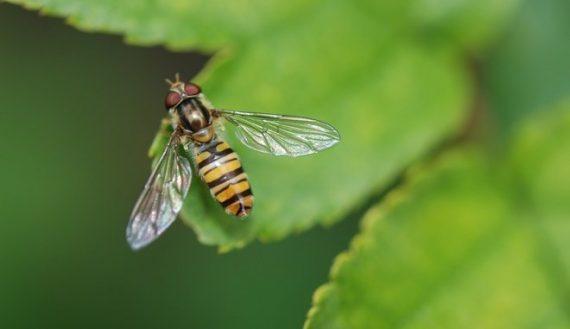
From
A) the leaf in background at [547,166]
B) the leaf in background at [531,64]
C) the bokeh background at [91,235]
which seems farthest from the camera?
the bokeh background at [91,235]

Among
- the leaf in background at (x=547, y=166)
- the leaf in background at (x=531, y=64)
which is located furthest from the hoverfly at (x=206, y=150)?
the leaf in background at (x=531, y=64)

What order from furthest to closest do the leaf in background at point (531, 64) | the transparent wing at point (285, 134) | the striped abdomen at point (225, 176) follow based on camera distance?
the leaf in background at point (531, 64)
the transparent wing at point (285, 134)
the striped abdomen at point (225, 176)

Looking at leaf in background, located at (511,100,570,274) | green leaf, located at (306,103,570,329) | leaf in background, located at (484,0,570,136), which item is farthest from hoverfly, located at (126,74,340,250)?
leaf in background, located at (484,0,570,136)

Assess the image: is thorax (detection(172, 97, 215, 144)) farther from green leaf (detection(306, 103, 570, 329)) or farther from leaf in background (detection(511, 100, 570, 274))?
leaf in background (detection(511, 100, 570, 274))

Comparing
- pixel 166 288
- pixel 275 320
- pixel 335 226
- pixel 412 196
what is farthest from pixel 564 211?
pixel 166 288

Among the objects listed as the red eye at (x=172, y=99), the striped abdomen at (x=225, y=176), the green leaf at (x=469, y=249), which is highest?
the red eye at (x=172, y=99)

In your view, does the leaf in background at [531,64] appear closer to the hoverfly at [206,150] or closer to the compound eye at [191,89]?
the hoverfly at [206,150]

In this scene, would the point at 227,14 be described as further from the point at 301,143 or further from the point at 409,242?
the point at 409,242

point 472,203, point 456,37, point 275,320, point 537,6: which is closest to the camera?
point 472,203
